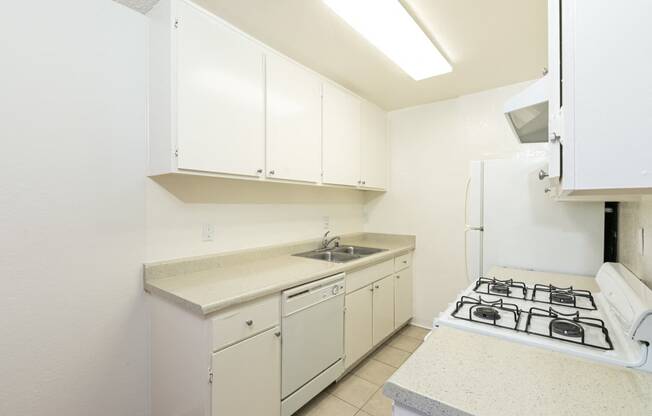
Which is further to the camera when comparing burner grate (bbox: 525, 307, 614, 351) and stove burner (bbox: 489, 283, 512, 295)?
stove burner (bbox: 489, 283, 512, 295)

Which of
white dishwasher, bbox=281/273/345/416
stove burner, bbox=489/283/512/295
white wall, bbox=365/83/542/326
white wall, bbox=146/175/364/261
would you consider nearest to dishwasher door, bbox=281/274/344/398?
white dishwasher, bbox=281/273/345/416

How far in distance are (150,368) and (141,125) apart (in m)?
1.36

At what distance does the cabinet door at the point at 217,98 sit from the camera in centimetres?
141

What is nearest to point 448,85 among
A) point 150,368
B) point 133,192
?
point 133,192

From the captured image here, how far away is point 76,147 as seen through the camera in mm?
1358

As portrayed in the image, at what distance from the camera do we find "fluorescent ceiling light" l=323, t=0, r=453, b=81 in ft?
4.76

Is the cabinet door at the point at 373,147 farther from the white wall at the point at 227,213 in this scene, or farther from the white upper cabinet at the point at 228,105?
the white upper cabinet at the point at 228,105

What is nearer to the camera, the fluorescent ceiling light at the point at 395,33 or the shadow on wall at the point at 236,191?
the fluorescent ceiling light at the point at 395,33

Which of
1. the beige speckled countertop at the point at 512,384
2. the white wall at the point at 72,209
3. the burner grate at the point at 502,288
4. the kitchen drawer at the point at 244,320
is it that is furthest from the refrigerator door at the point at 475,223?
the white wall at the point at 72,209

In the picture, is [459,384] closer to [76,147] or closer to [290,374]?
[290,374]

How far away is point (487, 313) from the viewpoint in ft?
3.43

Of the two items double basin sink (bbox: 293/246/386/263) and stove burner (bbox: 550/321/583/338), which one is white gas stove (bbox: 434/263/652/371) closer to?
stove burner (bbox: 550/321/583/338)

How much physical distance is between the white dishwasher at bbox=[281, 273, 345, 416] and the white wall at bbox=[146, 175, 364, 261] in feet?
2.22

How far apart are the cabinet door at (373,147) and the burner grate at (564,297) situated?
1.68 metres
